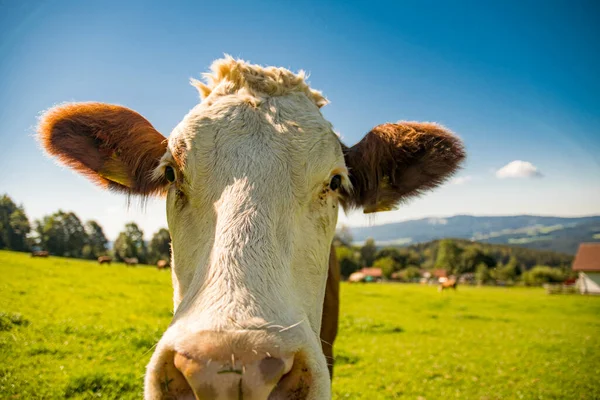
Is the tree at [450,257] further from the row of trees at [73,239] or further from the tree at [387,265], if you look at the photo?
the row of trees at [73,239]

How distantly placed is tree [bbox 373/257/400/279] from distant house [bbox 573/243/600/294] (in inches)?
1969

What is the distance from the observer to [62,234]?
145 ft

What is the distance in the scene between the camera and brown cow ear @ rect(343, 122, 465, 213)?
10.2 feet

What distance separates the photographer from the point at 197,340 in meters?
1.32

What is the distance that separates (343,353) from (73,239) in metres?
51.3

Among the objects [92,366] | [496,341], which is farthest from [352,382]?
[496,341]

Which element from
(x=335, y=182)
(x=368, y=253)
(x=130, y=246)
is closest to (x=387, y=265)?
(x=368, y=253)

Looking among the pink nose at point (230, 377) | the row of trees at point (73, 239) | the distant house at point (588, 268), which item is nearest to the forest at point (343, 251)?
the row of trees at point (73, 239)

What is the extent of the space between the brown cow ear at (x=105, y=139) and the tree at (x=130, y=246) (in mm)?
61957

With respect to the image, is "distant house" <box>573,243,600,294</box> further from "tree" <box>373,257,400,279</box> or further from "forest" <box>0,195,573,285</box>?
"tree" <box>373,257,400,279</box>

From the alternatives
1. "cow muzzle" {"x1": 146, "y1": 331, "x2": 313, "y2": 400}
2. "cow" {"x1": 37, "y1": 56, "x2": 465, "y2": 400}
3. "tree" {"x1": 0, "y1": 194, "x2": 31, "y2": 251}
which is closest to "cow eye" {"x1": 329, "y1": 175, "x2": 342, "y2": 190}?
"cow" {"x1": 37, "y1": 56, "x2": 465, "y2": 400}

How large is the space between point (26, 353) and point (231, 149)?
20.3ft

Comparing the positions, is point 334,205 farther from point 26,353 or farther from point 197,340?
point 26,353

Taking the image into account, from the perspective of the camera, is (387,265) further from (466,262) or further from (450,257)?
(466,262)
